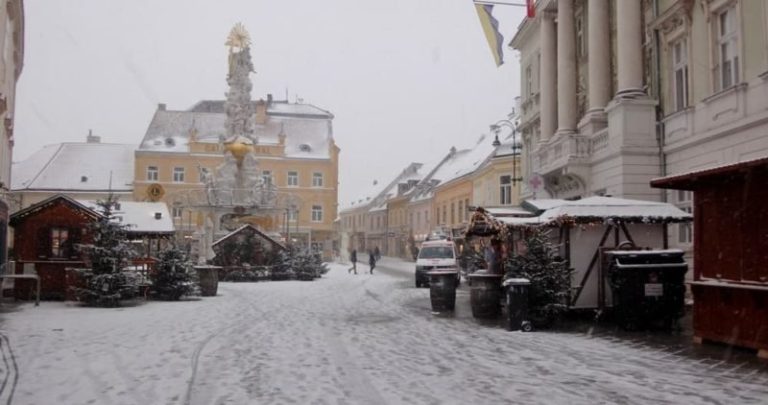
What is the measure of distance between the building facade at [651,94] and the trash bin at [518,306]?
6.62m

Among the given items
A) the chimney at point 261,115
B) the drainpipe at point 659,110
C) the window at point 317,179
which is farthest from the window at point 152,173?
the drainpipe at point 659,110

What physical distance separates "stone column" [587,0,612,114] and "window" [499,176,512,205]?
2362 centimetres

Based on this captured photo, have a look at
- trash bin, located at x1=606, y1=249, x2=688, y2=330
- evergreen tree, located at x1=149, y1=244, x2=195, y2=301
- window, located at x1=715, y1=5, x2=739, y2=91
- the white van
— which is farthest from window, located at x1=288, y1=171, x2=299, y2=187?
trash bin, located at x1=606, y1=249, x2=688, y2=330

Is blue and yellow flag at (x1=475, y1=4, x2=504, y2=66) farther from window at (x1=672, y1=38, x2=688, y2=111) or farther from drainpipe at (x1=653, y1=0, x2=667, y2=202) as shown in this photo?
window at (x1=672, y1=38, x2=688, y2=111)

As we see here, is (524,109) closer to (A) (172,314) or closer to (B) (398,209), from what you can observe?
(A) (172,314)

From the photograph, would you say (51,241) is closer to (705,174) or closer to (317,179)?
(705,174)

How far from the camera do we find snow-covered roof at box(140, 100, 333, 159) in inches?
→ 2874

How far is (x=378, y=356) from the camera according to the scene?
32.9ft

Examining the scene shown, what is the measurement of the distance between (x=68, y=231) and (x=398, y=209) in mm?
Result: 61649

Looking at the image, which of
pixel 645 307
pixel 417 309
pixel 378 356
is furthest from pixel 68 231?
pixel 645 307

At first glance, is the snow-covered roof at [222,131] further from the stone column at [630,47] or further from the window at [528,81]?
the stone column at [630,47]

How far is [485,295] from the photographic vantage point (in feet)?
49.9

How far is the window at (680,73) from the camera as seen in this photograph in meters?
19.1

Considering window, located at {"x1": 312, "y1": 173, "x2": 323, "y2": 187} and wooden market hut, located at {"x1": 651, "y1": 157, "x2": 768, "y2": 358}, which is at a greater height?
window, located at {"x1": 312, "y1": 173, "x2": 323, "y2": 187}
